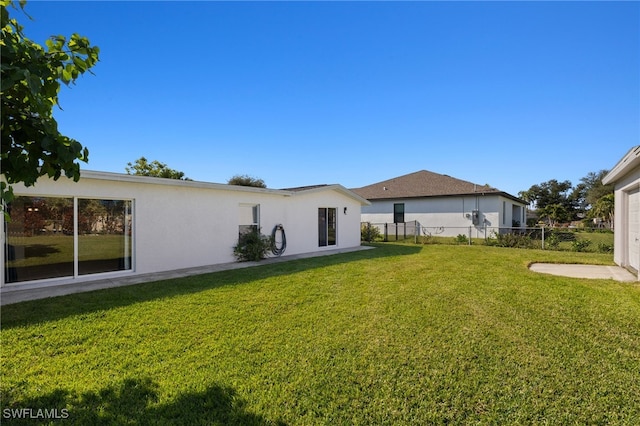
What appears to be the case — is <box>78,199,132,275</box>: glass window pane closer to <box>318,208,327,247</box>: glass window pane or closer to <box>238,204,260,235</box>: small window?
<box>238,204,260,235</box>: small window

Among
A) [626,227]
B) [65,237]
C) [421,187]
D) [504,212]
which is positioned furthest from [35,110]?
[504,212]

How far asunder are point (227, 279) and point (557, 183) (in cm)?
5849

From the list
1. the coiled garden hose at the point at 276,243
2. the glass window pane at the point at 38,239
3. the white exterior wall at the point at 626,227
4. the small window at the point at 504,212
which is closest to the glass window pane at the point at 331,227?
the coiled garden hose at the point at 276,243

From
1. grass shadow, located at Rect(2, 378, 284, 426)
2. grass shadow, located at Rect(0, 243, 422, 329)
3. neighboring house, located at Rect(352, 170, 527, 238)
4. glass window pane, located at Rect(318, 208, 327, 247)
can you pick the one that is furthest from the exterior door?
glass window pane, located at Rect(318, 208, 327, 247)

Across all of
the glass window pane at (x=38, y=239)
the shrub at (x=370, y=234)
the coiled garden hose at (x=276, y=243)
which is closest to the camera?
the glass window pane at (x=38, y=239)

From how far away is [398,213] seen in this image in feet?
70.9

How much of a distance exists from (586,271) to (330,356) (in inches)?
339

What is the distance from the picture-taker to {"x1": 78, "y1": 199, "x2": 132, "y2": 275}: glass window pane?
7457mm

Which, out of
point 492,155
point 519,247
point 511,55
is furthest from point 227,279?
point 492,155

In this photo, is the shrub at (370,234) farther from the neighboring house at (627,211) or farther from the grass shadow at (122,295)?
the neighboring house at (627,211)

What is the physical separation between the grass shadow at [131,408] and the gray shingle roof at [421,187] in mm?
18744

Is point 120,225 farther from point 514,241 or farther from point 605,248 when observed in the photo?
point 605,248

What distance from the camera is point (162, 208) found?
28.1 ft

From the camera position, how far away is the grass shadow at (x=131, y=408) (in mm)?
2439
